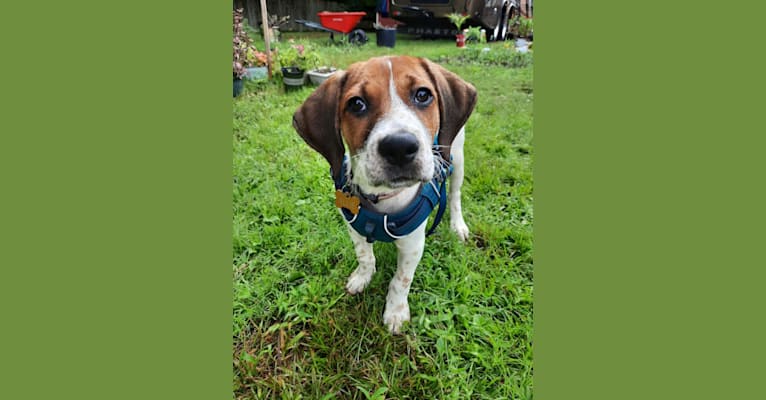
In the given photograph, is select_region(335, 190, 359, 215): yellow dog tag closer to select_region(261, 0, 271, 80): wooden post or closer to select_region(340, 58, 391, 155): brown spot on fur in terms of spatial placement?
select_region(340, 58, 391, 155): brown spot on fur

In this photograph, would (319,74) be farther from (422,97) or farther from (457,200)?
(457,200)

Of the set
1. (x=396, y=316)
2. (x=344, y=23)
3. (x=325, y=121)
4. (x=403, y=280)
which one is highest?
(x=344, y=23)

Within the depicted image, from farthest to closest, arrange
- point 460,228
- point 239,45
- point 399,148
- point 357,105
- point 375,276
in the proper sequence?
point 460,228 < point 375,276 < point 239,45 < point 357,105 < point 399,148

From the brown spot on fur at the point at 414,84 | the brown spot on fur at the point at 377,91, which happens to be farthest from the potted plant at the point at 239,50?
the brown spot on fur at the point at 414,84

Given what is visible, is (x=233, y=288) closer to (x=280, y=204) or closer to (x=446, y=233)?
(x=280, y=204)

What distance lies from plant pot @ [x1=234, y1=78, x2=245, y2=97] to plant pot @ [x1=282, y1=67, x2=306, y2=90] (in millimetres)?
299

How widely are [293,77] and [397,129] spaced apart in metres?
1.35

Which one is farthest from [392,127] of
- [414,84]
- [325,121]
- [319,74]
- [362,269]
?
[362,269]

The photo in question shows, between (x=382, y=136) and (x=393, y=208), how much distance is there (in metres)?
0.67

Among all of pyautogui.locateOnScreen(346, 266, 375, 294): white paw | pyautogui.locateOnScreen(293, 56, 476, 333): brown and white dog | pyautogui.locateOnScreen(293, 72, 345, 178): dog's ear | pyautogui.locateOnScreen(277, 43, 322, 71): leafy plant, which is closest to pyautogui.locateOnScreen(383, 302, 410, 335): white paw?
pyautogui.locateOnScreen(293, 56, 476, 333): brown and white dog

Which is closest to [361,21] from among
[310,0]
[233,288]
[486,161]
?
[310,0]

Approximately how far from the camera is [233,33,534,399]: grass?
2.38 metres

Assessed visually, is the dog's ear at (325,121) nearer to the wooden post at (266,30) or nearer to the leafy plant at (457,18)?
the wooden post at (266,30)

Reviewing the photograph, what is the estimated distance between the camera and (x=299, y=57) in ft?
9.35
